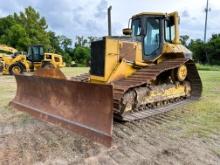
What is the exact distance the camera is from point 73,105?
501cm

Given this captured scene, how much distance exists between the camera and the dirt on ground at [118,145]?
3.95 m

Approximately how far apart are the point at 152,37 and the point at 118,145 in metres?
3.27

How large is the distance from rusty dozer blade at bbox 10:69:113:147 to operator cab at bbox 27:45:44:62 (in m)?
13.5

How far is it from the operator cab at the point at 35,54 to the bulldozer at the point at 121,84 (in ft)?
41.9

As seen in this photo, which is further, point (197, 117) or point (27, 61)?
point (27, 61)

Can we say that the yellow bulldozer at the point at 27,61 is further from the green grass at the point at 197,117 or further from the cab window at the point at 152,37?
the cab window at the point at 152,37

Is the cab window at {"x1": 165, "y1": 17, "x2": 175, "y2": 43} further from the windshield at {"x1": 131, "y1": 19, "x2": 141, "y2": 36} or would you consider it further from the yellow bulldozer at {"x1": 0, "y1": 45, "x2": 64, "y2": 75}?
the yellow bulldozer at {"x1": 0, "y1": 45, "x2": 64, "y2": 75}

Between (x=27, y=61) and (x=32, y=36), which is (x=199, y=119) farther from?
(x=32, y=36)

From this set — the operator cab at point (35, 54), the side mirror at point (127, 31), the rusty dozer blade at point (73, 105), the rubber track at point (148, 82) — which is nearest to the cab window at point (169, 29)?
the rubber track at point (148, 82)

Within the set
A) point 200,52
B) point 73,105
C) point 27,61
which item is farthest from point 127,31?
point 200,52

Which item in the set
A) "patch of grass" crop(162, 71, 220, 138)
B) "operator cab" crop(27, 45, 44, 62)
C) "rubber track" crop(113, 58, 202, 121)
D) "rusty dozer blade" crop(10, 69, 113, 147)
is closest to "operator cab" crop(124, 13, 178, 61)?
"rubber track" crop(113, 58, 202, 121)

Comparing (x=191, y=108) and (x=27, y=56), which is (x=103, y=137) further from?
(x=27, y=56)

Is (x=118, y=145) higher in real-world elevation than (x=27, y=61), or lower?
lower

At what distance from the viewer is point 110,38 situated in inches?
244
